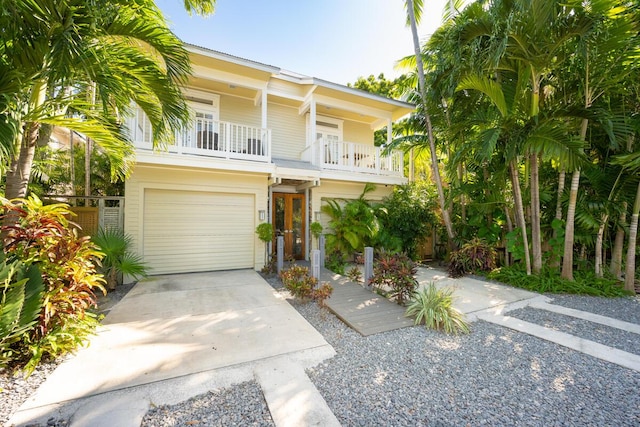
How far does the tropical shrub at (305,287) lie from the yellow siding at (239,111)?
5.98m

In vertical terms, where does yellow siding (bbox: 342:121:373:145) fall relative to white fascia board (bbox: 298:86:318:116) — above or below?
below

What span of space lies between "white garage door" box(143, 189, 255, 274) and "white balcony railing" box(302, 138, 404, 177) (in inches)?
105

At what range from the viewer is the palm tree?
2670mm

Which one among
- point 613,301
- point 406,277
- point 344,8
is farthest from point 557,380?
point 344,8

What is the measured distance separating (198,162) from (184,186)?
1.03m

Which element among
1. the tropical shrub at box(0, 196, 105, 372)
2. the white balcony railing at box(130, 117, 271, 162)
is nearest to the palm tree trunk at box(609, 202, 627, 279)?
the white balcony railing at box(130, 117, 271, 162)

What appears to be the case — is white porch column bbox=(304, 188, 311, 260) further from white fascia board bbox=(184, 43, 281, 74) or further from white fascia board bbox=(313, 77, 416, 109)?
white fascia board bbox=(184, 43, 281, 74)

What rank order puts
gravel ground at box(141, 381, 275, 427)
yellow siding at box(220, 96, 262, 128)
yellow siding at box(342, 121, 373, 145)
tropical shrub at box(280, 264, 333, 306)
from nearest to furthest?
gravel ground at box(141, 381, 275, 427) → tropical shrub at box(280, 264, 333, 306) → yellow siding at box(220, 96, 262, 128) → yellow siding at box(342, 121, 373, 145)

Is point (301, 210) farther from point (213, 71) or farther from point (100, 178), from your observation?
point (100, 178)

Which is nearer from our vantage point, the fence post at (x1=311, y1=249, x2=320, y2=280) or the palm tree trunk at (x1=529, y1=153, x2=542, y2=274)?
the fence post at (x1=311, y1=249, x2=320, y2=280)

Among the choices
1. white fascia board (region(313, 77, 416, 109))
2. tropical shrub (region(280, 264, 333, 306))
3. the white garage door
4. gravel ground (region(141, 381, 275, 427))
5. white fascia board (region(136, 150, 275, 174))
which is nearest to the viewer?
gravel ground (region(141, 381, 275, 427))

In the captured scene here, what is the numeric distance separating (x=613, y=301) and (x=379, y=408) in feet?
20.3

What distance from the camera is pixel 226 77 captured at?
7.28 m

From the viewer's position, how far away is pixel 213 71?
7113 millimetres
